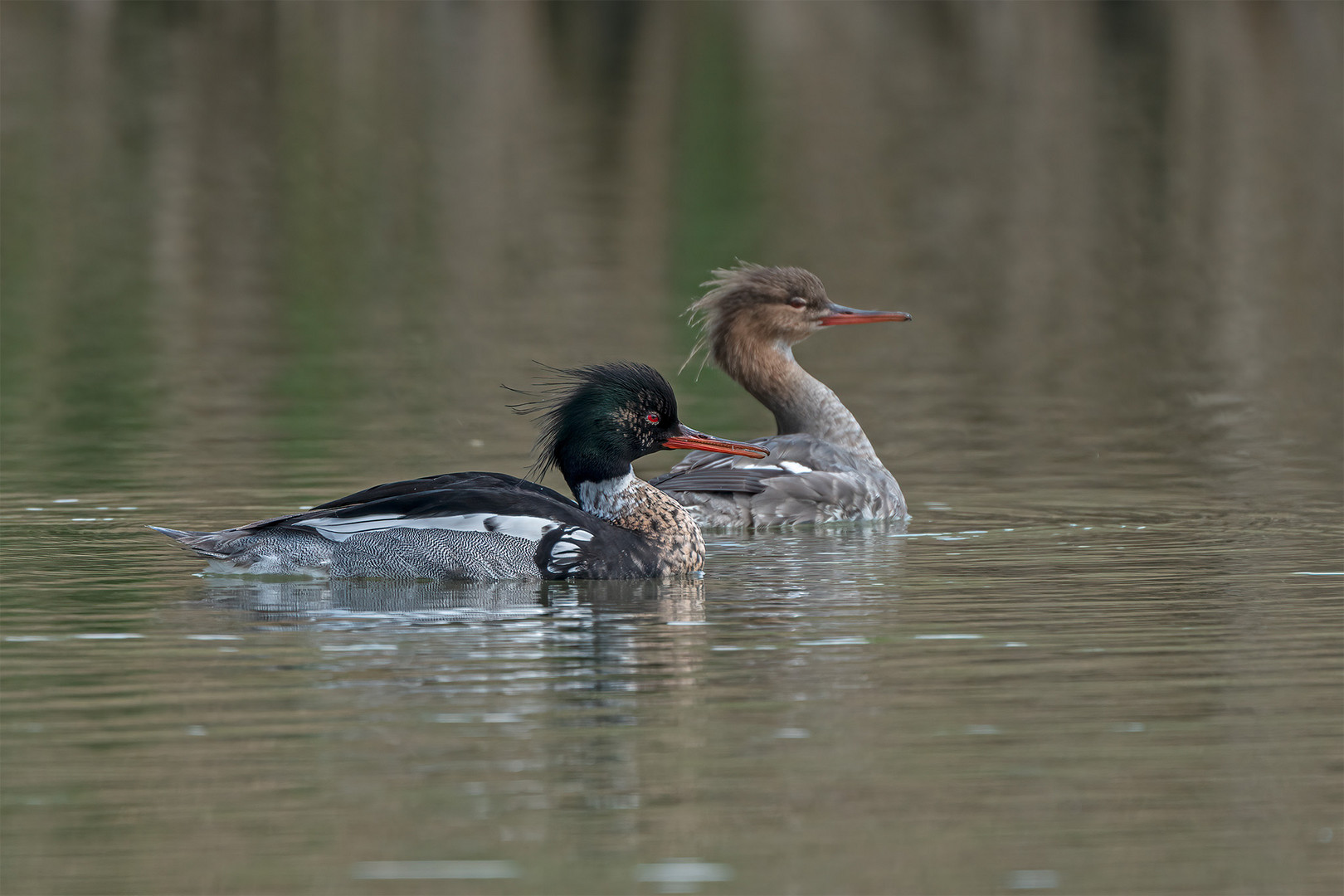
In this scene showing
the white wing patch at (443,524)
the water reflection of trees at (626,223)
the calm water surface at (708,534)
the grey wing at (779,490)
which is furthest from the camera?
the water reflection of trees at (626,223)

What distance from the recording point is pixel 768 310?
13766mm

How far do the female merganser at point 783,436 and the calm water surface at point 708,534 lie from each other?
28cm

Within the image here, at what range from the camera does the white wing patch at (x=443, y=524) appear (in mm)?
9586

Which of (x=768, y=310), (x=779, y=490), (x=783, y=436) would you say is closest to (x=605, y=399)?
(x=779, y=490)

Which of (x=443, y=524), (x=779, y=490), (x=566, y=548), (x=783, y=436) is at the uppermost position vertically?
(x=783, y=436)

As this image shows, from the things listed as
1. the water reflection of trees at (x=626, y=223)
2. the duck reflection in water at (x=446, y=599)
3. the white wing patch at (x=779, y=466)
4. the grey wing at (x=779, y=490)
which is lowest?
the duck reflection in water at (x=446, y=599)

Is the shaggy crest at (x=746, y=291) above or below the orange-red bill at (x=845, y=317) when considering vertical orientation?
above

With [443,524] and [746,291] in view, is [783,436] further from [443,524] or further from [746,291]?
[443,524]

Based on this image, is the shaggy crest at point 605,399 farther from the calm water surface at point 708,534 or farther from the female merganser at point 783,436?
the female merganser at point 783,436

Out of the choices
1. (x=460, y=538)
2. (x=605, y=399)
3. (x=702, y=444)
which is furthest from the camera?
(x=702, y=444)

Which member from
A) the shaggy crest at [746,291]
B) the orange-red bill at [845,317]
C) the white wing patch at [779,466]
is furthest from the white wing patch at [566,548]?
the orange-red bill at [845,317]

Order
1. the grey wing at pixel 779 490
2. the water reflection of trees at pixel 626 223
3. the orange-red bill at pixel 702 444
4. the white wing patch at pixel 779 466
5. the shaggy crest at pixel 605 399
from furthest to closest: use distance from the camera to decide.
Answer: the water reflection of trees at pixel 626 223, the white wing patch at pixel 779 466, the grey wing at pixel 779 490, the orange-red bill at pixel 702 444, the shaggy crest at pixel 605 399

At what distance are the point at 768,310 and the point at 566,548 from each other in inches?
177

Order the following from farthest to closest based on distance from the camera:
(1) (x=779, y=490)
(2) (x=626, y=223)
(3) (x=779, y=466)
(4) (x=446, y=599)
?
1. (2) (x=626, y=223)
2. (3) (x=779, y=466)
3. (1) (x=779, y=490)
4. (4) (x=446, y=599)
